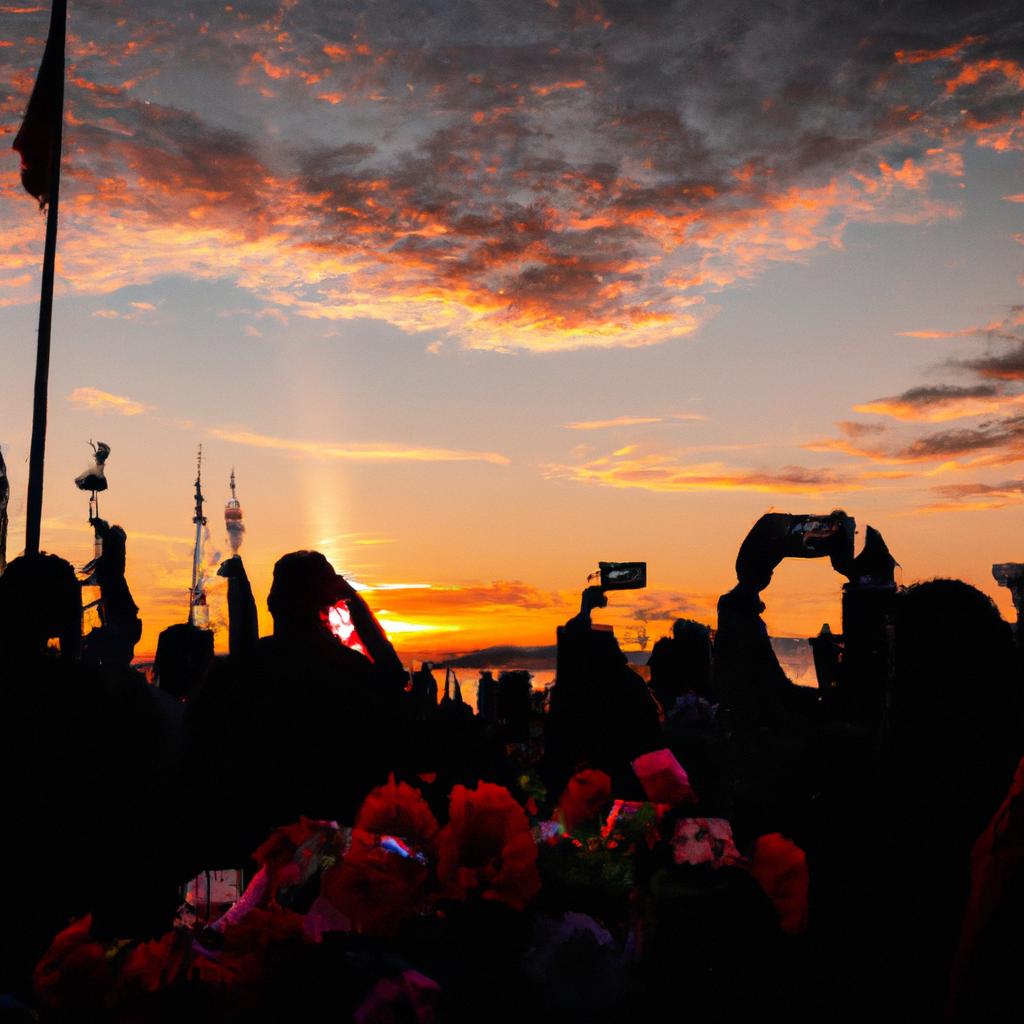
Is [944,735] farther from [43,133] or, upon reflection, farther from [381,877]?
[43,133]

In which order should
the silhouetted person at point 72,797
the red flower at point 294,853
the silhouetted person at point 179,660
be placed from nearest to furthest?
the red flower at point 294,853
the silhouetted person at point 72,797
the silhouetted person at point 179,660

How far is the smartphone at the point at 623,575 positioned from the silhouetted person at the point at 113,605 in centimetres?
460

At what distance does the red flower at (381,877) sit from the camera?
1.92m

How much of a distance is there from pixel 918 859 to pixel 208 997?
6.56 ft

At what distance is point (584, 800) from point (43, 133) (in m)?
15.0

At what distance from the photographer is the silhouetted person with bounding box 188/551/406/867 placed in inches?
158

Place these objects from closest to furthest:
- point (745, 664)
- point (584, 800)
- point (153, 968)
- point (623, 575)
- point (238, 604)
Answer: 1. point (153, 968)
2. point (584, 800)
3. point (745, 664)
4. point (238, 604)
5. point (623, 575)

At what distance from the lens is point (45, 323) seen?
13.7 m

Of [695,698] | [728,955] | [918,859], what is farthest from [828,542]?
[728,955]

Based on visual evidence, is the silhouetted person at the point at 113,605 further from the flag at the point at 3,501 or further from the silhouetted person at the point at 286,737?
→ the silhouetted person at the point at 286,737

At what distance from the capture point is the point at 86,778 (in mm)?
3635

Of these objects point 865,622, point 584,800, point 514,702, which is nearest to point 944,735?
point 584,800

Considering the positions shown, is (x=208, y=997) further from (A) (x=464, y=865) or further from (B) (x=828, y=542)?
(B) (x=828, y=542)

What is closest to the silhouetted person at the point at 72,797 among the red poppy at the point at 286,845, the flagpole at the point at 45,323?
the red poppy at the point at 286,845
